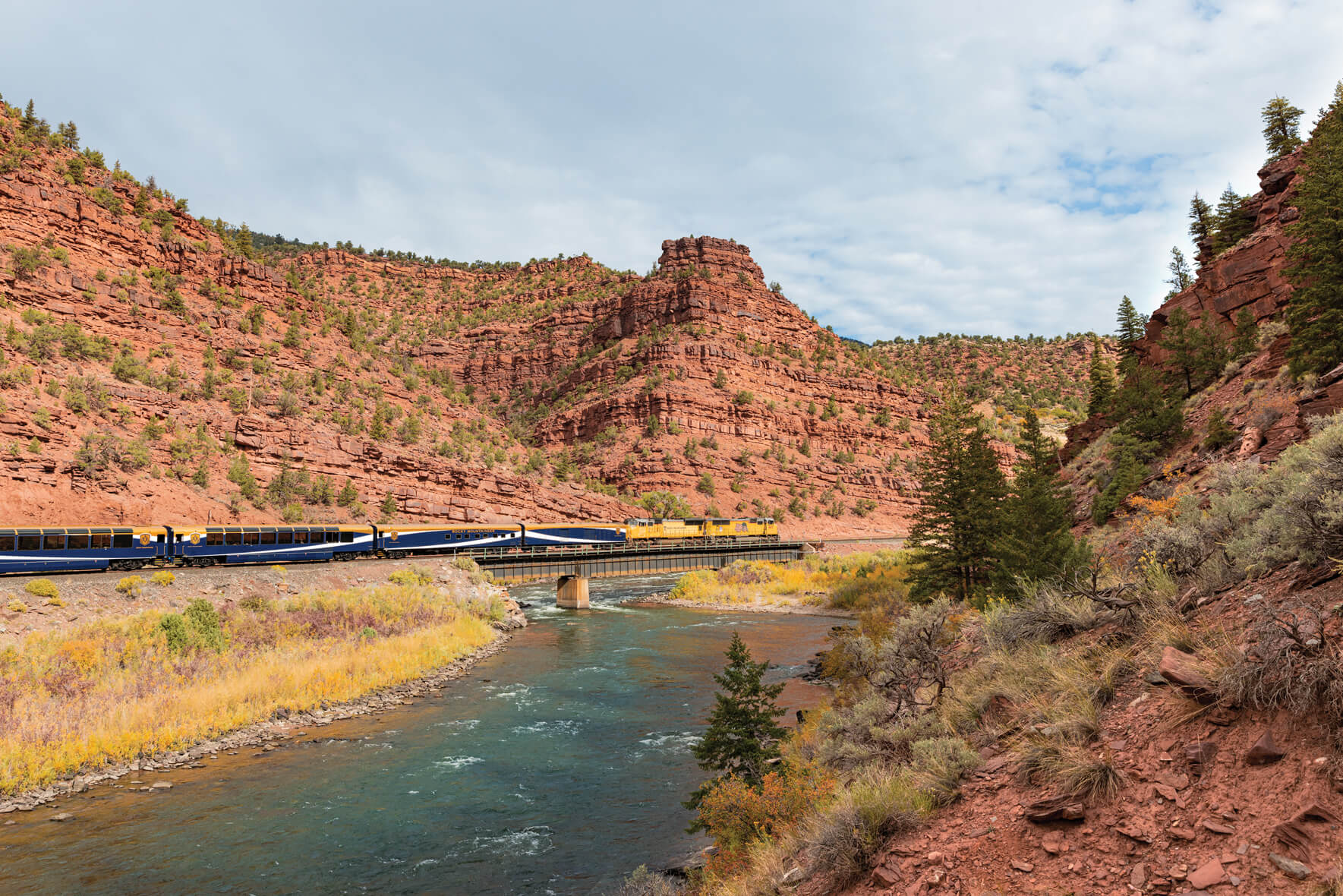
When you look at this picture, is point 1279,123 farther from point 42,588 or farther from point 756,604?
point 42,588

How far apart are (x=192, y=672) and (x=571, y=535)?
3639 cm

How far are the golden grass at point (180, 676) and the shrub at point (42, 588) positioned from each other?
316 centimetres

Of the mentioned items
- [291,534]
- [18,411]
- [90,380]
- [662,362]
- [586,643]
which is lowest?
[586,643]

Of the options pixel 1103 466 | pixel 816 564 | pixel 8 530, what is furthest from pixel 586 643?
pixel 816 564

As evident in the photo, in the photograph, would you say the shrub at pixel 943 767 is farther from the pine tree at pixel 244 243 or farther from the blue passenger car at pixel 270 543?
the pine tree at pixel 244 243

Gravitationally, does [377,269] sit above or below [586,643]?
above

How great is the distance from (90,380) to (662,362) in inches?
→ 2857

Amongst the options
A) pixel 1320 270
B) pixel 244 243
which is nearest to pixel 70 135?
pixel 244 243

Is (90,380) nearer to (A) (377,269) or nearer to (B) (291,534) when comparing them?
(B) (291,534)

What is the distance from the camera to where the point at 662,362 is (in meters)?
108

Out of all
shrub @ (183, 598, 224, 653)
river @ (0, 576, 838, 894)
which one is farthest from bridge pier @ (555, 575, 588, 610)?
shrub @ (183, 598, 224, 653)

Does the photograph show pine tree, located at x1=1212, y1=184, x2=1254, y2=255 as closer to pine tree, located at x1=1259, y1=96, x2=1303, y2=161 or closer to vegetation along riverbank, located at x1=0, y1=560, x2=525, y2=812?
pine tree, located at x1=1259, y1=96, x2=1303, y2=161

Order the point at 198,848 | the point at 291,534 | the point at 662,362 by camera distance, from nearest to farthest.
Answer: the point at 198,848 → the point at 291,534 → the point at 662,362

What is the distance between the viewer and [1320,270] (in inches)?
756
